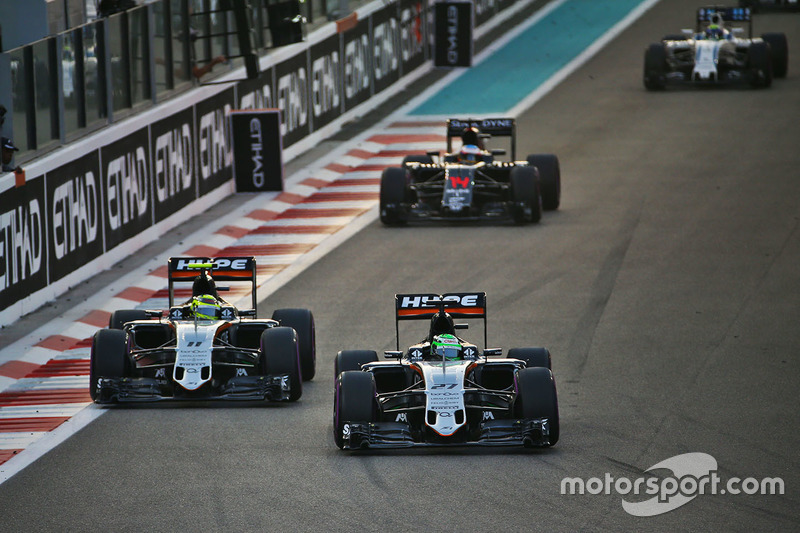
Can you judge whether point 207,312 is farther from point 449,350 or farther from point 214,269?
point 449,350

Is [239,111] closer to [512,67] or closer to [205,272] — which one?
[205,272]

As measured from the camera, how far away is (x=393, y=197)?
21.5 m

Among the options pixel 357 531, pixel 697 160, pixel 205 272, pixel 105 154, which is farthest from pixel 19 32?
pixel 697 160

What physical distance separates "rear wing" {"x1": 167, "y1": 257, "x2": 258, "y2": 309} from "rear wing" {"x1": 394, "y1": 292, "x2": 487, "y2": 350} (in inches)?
79.3

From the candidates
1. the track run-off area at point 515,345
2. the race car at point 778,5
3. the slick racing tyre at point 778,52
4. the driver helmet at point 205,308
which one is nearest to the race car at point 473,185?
the track run-off area at point 515,345

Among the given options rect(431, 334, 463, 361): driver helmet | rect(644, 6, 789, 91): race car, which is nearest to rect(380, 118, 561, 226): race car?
rect(431, 334, 463, 361): driver helmet

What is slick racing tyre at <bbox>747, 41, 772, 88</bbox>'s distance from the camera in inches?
1247

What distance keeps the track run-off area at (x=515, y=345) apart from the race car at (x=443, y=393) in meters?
0.19

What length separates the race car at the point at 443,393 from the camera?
11.5 m

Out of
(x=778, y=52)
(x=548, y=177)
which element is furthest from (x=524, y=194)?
(x=778, y=52)

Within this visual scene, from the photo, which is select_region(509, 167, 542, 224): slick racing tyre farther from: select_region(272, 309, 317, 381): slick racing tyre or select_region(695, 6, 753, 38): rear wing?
select_region(695, 6, 753, 38): rear wing

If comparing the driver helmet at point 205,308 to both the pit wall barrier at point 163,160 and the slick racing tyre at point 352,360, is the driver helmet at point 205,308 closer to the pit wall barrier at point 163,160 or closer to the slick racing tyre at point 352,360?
the slick racing tyre at point 352,360

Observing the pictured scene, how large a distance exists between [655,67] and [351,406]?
22.1 m

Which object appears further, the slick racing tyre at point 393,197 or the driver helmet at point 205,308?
the slick racing tyre at point 393,197
